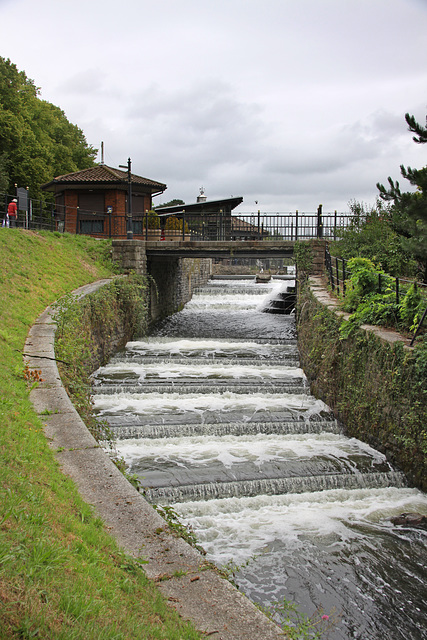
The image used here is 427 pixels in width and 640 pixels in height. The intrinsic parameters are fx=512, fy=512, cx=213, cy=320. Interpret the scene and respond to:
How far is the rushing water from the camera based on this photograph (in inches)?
193

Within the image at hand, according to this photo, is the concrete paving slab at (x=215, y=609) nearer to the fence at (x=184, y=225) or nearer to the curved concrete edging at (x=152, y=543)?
the curved concrete edging at (x=152, y=543)

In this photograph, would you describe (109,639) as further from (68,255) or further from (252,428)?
(68,255)

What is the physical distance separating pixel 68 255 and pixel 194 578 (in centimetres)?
1516

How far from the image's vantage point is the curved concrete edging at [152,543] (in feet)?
9.78

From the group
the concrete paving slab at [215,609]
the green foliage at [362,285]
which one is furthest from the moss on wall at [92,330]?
the green foliage at [362,285]

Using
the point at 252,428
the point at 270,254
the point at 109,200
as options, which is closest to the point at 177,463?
the point at 252,428

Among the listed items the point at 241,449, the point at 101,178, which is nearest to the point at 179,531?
the point at 241,449

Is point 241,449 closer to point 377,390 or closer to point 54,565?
point 377,390

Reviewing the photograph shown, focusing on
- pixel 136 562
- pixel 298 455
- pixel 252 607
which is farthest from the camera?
pixel 298 455

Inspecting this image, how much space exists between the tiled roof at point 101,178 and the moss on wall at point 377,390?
71.8 ft

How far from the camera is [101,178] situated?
30141 mm

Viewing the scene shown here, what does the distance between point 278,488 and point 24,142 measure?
36.7m

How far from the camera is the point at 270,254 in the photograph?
19.4 metres

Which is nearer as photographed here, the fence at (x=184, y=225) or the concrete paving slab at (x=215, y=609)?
the concrete paving slab at (x=215, y=609)
